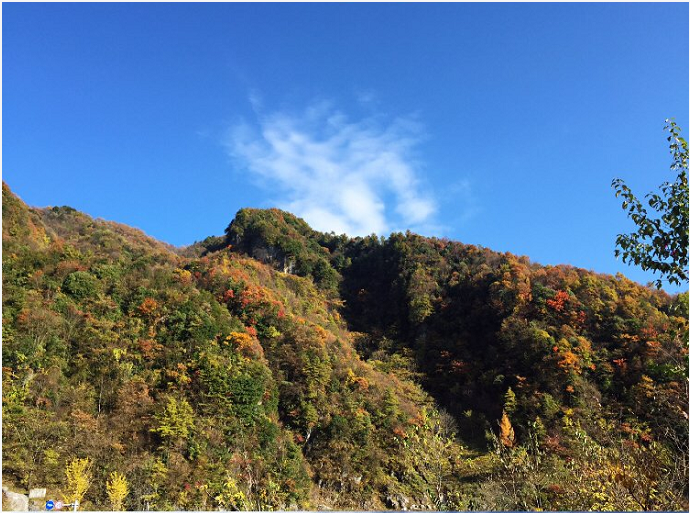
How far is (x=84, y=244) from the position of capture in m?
33.8

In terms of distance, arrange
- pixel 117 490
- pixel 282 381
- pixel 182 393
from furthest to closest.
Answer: pixel 282 381
pixel 182 393
pixel 117 490

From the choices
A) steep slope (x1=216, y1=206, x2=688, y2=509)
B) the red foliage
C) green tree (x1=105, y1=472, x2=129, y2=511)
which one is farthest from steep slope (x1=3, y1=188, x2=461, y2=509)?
the red foliage

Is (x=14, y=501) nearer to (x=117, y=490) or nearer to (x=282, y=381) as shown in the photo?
(x=117, y=490)

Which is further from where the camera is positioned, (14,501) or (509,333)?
(509,333)

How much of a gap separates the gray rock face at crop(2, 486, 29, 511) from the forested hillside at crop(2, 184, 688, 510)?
96 cm

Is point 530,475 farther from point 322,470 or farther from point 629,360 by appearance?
point 629,360

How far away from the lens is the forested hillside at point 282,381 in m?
17.2

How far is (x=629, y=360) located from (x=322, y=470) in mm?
20456

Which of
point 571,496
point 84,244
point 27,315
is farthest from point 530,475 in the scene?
point 84,244

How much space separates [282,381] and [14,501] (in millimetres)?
12933

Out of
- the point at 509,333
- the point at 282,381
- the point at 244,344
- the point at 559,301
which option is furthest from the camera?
the point at 559,301

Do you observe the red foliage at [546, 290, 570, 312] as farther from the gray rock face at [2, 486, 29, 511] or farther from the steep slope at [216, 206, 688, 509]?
the gray rock face at [2, 486, 29, 511]

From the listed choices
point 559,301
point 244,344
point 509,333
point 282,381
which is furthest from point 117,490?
point 559,301

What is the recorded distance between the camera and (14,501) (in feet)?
49.1
